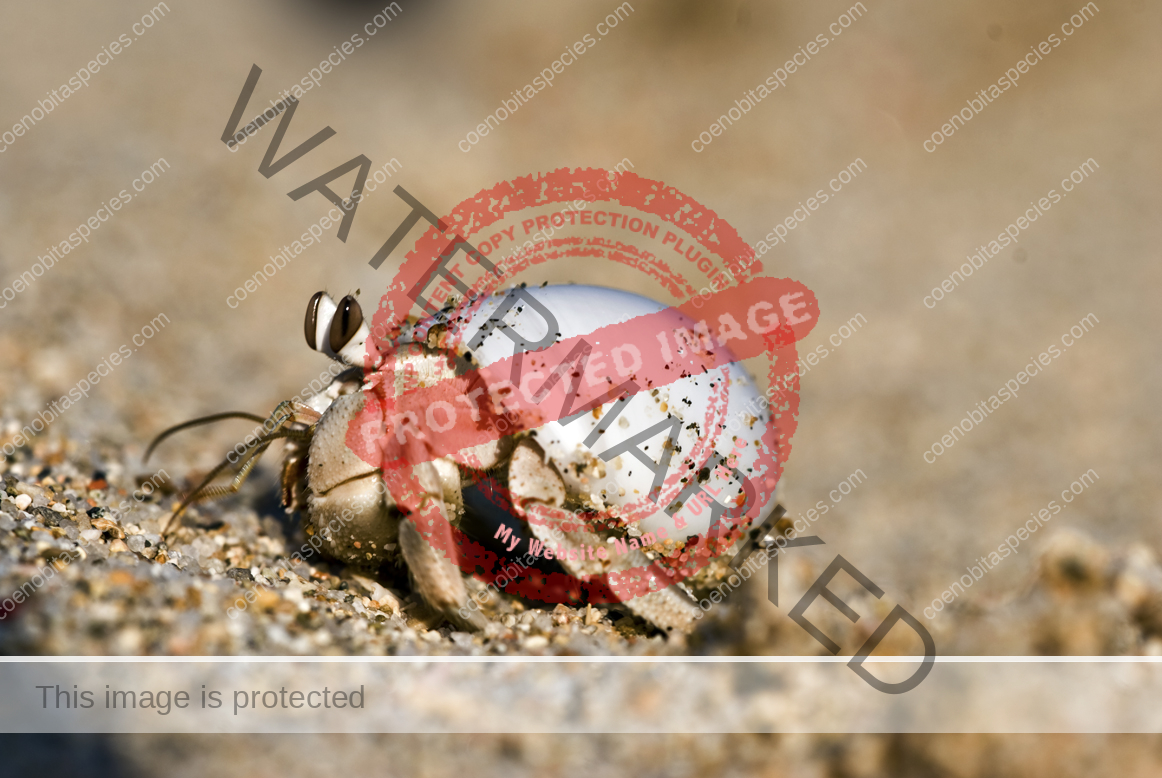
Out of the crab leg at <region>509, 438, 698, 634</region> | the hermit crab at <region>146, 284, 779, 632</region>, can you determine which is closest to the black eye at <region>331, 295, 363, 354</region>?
the hermit crab at <region>146, 284, 779, 632</region>

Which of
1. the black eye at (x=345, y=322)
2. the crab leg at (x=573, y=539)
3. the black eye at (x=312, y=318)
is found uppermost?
the black eye at (x=312, y=318)

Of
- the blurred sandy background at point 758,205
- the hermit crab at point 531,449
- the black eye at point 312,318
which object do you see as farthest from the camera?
the blurred sandy background at point 758,205

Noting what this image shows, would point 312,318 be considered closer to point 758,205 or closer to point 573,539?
point 573,539

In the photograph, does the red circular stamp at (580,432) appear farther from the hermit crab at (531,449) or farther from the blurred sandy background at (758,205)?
the blurred sandy background at (758,205)

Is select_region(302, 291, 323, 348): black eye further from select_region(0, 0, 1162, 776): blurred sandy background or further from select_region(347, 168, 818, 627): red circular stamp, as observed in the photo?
select_region(0, 0, 1162, 776): blurred sandy background

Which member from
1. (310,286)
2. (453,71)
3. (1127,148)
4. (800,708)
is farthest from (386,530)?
(1127,148)

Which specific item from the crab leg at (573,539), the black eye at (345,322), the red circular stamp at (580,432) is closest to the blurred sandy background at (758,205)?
the crab leg at (573,539)

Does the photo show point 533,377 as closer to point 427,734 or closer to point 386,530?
point 386,530
